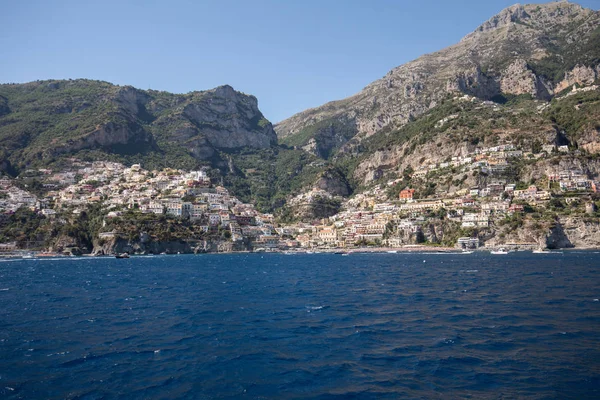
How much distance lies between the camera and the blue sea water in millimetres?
14578

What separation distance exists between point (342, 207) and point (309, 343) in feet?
504

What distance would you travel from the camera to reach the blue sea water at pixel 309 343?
47.8ft

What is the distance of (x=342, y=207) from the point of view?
173m

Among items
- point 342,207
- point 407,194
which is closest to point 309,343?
point 407,194

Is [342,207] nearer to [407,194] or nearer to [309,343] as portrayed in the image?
[407,194]

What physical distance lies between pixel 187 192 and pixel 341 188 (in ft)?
226

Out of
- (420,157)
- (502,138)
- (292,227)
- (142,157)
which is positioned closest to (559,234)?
(502,138)

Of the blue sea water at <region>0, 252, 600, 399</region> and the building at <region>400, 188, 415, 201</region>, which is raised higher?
the building at <region>400, 188, 415, 201</region>

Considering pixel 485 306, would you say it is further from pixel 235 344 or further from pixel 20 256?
pixel 20 256

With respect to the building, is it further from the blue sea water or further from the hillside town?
the blue sea water

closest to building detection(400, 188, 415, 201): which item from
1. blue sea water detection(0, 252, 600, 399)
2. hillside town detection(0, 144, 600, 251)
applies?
hillside town detection(0, 144, 600, 251)

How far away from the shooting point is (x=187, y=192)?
14912cm

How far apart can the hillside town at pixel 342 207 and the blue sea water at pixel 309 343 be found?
7702cm

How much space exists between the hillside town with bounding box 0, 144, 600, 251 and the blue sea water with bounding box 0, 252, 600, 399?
77.0 m
